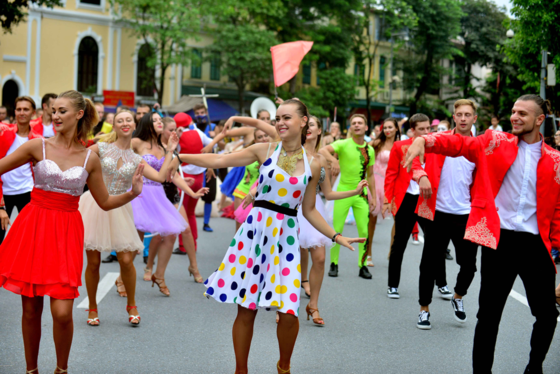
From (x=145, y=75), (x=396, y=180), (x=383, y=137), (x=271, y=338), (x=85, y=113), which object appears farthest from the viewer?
(x=145, y=75)

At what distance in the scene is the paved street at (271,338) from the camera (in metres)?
5.19

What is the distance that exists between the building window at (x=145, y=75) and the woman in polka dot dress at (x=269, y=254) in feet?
115

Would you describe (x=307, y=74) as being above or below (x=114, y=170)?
above

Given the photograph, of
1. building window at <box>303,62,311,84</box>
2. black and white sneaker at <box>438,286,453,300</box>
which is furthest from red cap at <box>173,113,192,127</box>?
building window at <box>303,62,311,84</box>

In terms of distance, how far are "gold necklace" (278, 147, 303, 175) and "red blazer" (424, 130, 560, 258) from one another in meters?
0.91

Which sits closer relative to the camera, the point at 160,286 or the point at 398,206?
the point at 160,286

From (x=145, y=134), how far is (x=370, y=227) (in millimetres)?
4178

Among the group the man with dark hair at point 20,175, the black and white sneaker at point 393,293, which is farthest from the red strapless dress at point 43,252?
the black and white sneaker at point 393,293

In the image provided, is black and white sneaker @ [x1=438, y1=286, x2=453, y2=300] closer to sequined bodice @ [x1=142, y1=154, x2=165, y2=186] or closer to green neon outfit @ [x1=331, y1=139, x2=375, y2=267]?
green neon outfit @ [x1=331, y1=139, x2=375, y2=267]

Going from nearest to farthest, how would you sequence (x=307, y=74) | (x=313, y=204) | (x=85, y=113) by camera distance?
(x=85, y=113) < (x=313, y=204) < (x=307, y=74)

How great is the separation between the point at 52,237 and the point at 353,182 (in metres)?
5.28

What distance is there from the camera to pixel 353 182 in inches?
354

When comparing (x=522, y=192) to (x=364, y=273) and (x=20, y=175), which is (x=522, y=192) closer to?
(x=364, y=273)

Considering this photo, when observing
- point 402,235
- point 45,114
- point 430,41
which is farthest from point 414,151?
point 430,41
